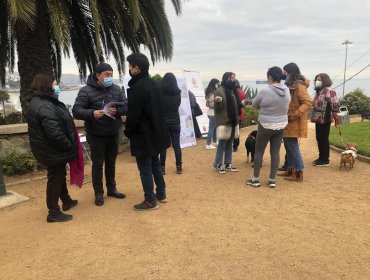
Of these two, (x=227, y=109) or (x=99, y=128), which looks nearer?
(x=99, y=128)

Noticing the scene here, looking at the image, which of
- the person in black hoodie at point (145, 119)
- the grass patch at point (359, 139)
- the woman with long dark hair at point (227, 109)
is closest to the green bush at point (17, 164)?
the person in black hoodie at point (145, 119)

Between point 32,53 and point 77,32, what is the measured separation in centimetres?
180

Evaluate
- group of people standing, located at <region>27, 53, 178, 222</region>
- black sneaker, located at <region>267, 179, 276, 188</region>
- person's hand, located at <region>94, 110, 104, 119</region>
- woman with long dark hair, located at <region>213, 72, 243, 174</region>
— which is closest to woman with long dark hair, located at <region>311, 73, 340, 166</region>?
woman with long dark hair, located at <region>213, 72, 243, 174</region>

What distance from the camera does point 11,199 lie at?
4.91m

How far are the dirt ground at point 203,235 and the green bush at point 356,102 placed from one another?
1536 centimetres

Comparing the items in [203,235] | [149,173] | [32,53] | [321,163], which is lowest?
[203,235]

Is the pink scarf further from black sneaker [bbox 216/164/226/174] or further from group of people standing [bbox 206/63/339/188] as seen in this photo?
black sneaker [bbox 216/164/226/174]

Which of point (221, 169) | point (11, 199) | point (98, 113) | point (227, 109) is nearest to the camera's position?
point (98, 113)

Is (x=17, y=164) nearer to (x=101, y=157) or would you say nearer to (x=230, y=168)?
(x=101, y=157)

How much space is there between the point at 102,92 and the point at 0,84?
751 cm

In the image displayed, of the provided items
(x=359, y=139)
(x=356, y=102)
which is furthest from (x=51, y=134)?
(x=356, y=102)

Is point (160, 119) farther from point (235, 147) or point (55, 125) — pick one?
point (235, 147)

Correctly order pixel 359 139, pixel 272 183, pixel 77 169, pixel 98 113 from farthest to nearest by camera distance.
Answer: pixel 359 139 < pixel 272 183 < pixel 77 169 < pixel 98 113

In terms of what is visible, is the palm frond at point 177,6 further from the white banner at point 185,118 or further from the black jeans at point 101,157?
the black jeans at point 101,157
